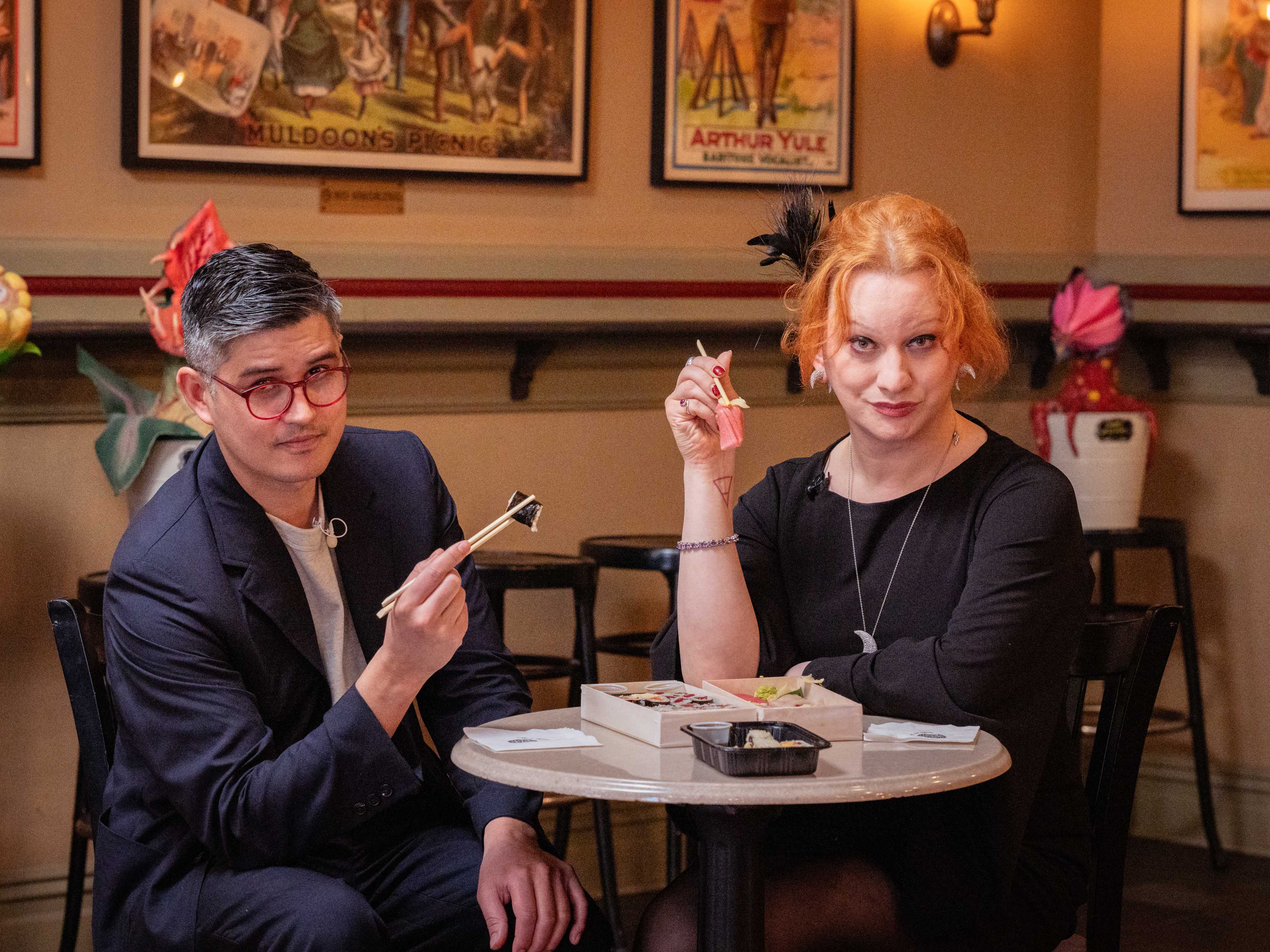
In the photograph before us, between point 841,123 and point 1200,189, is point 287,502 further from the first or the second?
point 1200,189

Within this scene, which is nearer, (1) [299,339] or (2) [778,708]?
(2) [778,708]

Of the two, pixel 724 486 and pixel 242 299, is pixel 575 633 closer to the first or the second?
pixel 724 486

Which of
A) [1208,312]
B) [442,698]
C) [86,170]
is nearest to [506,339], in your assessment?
[86,170]

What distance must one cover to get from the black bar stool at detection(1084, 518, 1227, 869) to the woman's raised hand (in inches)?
80.8

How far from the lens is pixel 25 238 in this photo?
10.8 ft

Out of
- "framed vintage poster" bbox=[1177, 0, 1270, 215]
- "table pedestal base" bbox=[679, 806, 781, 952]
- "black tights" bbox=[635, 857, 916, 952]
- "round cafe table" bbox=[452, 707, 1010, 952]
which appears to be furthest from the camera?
"framed vintage poster" bbox=[1177, 0, 1270, 215]

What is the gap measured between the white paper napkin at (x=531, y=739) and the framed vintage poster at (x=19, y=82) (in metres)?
2.04

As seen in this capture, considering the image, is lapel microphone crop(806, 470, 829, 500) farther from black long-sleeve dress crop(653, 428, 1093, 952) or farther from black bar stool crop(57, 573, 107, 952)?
black bar stool crop(57, 573, 107, 952)

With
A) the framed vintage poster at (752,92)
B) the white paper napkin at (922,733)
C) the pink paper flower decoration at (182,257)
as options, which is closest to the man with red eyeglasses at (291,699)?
the white paper napkin at (922,733)

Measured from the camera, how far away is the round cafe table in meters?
1.54

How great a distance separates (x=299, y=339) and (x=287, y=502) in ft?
0.78

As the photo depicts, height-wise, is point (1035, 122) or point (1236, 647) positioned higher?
point (1035, 122)

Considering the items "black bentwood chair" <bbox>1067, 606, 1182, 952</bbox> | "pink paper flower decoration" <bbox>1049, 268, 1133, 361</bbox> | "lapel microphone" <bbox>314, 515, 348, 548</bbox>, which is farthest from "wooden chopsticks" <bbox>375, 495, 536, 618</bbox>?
"pink paper flower decoration" <bbox>1049, 268, 1133, 361</bbox>

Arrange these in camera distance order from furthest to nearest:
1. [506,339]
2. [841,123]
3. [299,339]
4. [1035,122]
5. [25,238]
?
1. [1035,122]
2. [841,123]
3. [506,339]
4. [25,238]
5. [299,339]
